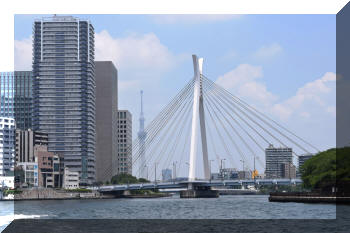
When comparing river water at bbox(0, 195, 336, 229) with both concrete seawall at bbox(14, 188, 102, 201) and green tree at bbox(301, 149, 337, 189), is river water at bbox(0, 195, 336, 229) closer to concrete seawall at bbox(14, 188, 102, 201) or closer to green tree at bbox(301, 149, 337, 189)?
green tree at bbox(301, 149, 337, 189)

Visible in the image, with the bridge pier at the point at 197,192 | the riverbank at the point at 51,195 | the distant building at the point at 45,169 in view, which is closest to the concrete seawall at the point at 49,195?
the riverbank at the point at 51,195

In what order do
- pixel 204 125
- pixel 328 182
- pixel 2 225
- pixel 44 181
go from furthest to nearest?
1. pixel 44 181
2. pixel 204 125
3. pixel 328 182
4. pixel 2 225

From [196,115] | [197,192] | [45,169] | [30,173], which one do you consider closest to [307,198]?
[196,115]

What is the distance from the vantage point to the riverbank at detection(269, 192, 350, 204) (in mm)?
88000

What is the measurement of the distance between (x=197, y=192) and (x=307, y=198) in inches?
1699

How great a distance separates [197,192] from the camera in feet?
456

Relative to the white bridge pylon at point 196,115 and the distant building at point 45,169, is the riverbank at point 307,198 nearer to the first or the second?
the white bridge pylon at point 196,115

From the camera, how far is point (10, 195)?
15562 cm

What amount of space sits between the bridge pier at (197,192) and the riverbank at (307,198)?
78.7 feet

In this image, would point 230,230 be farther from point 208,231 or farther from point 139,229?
point 139,229

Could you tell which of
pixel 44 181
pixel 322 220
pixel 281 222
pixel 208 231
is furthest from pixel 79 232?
pixel 44 181

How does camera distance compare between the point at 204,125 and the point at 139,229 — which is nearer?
the point at 139,229

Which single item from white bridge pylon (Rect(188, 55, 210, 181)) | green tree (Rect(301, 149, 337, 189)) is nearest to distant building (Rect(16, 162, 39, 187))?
white bridge pylon (Rect(188, 55, 210, 181))

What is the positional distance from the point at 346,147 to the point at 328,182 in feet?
18.5
